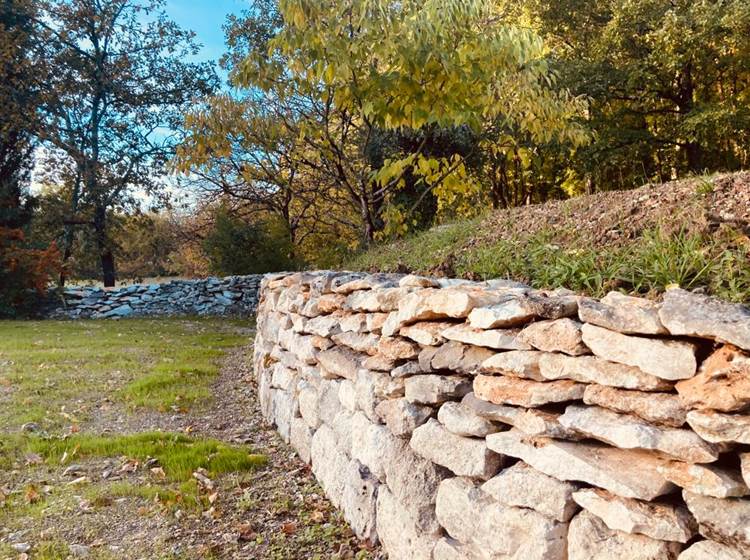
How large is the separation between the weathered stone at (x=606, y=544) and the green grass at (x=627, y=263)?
2.62ft

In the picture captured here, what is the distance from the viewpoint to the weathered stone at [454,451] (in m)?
1.86

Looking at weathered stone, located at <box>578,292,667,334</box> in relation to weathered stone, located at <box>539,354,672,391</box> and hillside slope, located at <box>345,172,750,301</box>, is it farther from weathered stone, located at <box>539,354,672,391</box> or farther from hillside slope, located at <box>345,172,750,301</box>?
hillside slope, located at <box>345,172,750,301</box>

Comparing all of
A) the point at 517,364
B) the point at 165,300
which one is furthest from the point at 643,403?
the point at 165,300

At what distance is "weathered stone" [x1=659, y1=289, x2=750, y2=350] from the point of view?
1217mm

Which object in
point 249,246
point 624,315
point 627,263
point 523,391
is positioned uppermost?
point 249,246

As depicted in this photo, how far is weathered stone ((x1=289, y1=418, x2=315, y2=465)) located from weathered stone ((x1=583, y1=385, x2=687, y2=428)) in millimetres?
2366

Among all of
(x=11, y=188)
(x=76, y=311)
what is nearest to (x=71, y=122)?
(x=11, y=188)

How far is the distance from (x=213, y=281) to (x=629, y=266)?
38.6ft

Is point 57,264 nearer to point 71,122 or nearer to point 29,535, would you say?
point 71,122

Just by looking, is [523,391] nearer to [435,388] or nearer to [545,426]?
[545,426]

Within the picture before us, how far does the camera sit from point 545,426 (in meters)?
1.62

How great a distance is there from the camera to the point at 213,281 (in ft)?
42.5

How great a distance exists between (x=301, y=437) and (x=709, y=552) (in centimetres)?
278

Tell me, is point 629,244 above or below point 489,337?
above
